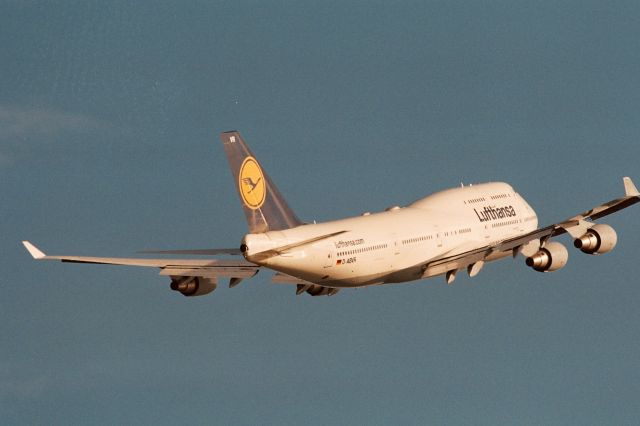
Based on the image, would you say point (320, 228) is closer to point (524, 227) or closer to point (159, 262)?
point (159, 262)

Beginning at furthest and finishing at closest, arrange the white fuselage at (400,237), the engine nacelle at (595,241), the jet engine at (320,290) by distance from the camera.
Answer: the engine nacelle at (595,241) < the jet engine at (320,290) < the white fuselage at (400,237)

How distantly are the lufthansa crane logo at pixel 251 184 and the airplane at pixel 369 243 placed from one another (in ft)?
0.17

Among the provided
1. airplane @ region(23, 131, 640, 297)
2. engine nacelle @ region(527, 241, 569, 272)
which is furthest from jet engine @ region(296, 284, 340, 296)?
engine nacelle @ region(527, 241, 569, 272)

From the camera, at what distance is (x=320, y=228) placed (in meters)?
79.8

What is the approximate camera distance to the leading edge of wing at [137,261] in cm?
7731

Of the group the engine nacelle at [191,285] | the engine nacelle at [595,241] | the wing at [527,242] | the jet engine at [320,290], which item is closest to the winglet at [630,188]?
the wing at [527,242]

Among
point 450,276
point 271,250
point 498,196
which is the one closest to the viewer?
point 271,250

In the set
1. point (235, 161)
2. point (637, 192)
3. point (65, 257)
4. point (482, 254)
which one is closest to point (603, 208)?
point (637, 192)

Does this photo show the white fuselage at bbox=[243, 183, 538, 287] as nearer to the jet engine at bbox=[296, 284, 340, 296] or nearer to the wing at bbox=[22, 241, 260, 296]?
the jet engine at bbox=[296, 284, 340, 296]

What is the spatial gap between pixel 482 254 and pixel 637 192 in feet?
32.4

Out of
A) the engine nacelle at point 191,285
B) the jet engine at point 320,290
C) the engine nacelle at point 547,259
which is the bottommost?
the engine nacelle at point 547,259

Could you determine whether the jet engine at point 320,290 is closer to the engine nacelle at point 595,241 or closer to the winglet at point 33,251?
the engine nacelle at point 595,241

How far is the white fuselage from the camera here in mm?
78375

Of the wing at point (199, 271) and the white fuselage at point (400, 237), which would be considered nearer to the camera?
the white fuselage at point (400, 237)
